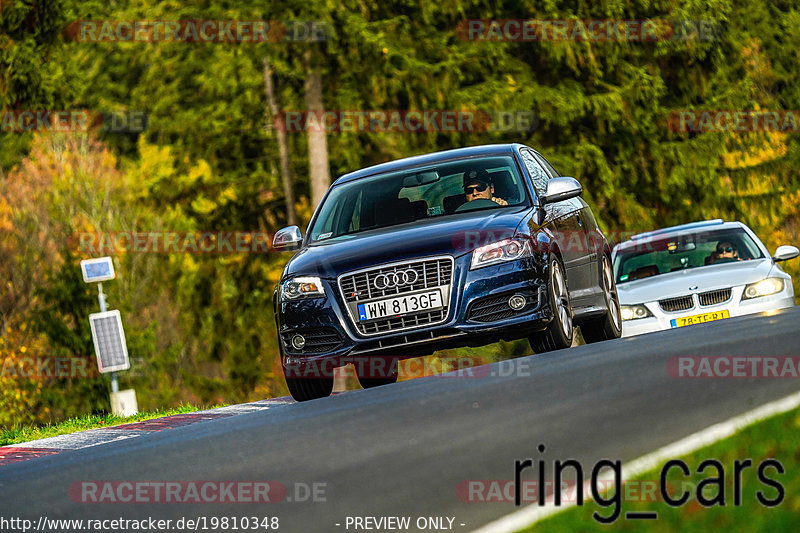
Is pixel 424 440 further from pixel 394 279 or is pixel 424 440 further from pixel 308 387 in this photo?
pixel 308 387

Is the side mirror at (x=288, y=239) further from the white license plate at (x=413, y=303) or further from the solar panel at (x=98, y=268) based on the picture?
the solar panel at (x=98, y=268)

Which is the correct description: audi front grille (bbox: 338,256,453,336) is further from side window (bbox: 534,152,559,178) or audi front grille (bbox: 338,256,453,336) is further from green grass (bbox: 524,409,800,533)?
green grass (bbox: 524,409,800,533)

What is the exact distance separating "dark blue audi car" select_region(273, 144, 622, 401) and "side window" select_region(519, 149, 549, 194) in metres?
0.10

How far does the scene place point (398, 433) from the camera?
8.08 m

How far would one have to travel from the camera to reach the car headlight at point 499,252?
1120cm

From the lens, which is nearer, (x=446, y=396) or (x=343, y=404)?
(x=446, y=396)

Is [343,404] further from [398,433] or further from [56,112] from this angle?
[56,112]

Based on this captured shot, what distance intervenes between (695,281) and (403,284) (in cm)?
528

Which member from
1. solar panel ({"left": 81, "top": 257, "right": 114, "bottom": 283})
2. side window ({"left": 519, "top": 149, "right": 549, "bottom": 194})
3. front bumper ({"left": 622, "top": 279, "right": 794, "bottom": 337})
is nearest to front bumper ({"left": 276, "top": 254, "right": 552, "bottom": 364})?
side window ({"left": 519, "top": 149, "right": 549, "bottom": 194})

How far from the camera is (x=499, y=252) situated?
1127cm

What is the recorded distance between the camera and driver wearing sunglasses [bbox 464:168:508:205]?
12.6m

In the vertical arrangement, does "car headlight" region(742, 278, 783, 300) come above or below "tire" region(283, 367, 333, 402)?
below

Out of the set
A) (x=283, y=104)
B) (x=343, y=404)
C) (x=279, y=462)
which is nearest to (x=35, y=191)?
(x=283, y=104)

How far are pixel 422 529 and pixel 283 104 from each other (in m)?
30.7
